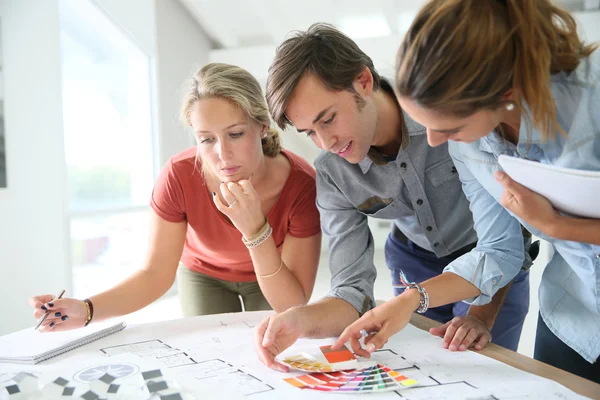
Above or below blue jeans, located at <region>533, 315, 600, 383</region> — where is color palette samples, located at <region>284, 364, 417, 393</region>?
above

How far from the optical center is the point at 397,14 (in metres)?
5.46

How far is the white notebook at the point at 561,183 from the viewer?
33.0 inches

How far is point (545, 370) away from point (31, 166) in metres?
3.14

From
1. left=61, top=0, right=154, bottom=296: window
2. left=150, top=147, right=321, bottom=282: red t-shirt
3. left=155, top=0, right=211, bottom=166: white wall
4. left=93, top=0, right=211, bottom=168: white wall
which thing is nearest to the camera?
left=150, top=147, right=321, bottom=282: red t-shirt

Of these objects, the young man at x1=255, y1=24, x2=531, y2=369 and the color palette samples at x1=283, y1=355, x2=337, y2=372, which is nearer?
the color palette samples at x1=283, y1=355, x2=337, y2=372

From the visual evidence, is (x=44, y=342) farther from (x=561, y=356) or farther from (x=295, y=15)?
(x=295, y=15)

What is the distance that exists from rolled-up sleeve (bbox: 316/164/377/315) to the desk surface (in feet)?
1.07

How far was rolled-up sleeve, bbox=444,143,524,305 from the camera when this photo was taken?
119 centimetres

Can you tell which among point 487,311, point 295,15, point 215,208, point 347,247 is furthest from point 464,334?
point 295,15

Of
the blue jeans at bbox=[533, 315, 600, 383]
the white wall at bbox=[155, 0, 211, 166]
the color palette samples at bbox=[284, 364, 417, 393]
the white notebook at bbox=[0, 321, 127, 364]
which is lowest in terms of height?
the blue jeans at bbox=[533, 315, 600, 383]

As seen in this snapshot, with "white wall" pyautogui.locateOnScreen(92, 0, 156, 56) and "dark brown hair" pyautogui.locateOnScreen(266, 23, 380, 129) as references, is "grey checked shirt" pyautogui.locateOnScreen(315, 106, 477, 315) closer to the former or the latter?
"dark brown hair" pyautogui.locateOnScreen(266, 23, 380, 129)

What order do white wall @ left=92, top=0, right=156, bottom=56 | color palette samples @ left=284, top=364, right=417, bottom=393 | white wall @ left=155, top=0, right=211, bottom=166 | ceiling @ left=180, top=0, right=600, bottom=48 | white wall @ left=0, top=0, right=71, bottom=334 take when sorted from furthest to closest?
ceiling @ left=180, top=0, right=600, bottom=48
white wall @ left=155, top=0, right=211, bottom=166
white wall @ left=92, top=0, right=156, bottom=56
white wall @ left=0, top=0, right=71, bottom=334
color palette samples @ left=284, top=364, right=417, bottom=393

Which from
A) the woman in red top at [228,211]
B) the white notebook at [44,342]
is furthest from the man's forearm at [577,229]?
the white notebook at [44,342]

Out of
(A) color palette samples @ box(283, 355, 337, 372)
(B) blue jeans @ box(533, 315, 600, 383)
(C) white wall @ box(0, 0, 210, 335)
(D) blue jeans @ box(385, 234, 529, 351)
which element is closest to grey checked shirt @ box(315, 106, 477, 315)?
(D) blue jeans @ box(385, 234, 529, 351)
